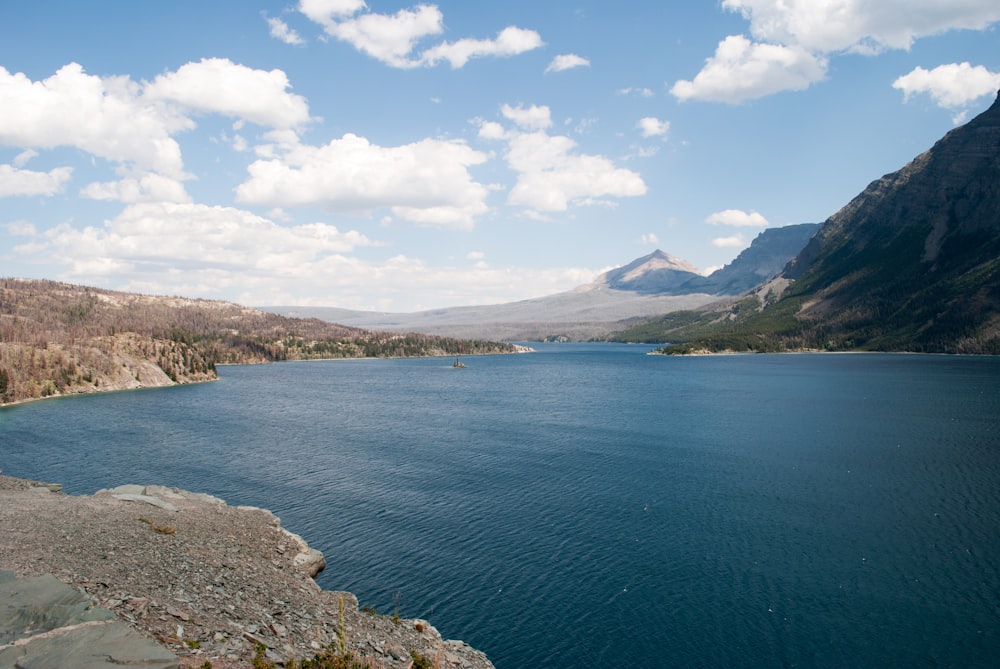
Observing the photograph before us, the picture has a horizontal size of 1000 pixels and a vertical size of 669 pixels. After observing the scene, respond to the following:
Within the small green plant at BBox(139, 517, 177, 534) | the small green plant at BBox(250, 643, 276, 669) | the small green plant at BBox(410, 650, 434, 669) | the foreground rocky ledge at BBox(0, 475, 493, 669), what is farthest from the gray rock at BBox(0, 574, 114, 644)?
the small green plant at BBox(410, 650, 434, 669)

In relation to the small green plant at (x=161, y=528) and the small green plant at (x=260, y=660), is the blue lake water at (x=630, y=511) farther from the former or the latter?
the small green plant at (x=260, y=660)

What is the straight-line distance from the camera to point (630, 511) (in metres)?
51.0

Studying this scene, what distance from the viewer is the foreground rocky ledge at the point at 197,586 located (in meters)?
22.2

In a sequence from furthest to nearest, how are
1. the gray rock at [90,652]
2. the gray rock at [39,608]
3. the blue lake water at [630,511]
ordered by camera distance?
the blue lake water at [630,511], the gray rock at [39,608], the gray rock at [90,652]

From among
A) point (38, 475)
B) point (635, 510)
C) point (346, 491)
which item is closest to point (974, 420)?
point (635, 510)

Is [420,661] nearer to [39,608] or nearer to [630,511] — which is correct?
[39,608]

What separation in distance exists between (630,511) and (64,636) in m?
41.3

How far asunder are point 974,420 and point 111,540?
112 meters

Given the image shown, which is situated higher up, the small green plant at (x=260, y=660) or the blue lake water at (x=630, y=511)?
Answer: the small green plant at (x=260, y=660)

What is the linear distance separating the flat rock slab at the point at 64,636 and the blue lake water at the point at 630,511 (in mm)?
15397

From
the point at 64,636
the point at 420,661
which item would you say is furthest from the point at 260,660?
the point at 420,661

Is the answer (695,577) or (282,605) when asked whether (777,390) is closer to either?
(695,577)

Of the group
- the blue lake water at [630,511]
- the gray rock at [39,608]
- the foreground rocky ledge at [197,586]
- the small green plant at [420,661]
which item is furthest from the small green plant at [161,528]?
the small green plant at [420,661]

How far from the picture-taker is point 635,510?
2018 inches
